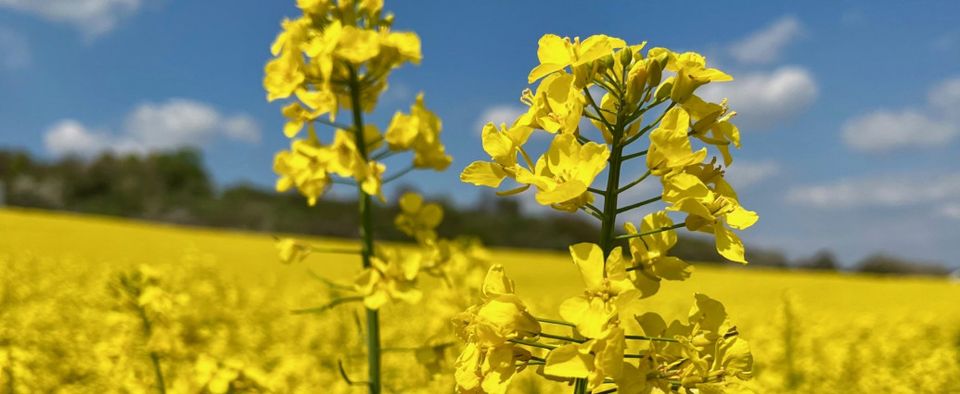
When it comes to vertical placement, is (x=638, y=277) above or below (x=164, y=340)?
above

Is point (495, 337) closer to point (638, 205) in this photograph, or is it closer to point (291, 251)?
point (638, 205)

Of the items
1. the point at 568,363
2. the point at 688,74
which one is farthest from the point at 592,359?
the point at 688,74

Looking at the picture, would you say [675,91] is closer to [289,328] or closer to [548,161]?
[548,161]

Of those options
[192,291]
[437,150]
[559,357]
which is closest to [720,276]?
[192,291]

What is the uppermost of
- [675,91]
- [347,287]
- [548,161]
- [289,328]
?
[675,91]

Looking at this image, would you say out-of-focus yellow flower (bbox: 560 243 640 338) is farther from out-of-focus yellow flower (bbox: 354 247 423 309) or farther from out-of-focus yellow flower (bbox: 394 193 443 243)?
out-of-focus yellow flower (bbox: 394 193 443 243)

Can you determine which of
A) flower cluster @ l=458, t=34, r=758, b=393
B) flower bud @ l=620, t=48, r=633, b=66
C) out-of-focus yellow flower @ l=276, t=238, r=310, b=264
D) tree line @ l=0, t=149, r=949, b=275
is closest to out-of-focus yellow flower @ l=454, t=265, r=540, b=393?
flower cluster @ l=458, t=34, r=758, b=393
